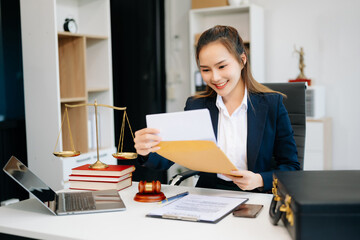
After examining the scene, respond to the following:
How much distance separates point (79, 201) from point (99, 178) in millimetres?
196

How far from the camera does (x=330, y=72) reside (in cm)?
386

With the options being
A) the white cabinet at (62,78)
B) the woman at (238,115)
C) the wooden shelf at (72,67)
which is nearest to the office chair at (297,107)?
the woman at (238,115)

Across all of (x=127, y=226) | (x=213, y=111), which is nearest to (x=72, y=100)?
(x=213, y=111)

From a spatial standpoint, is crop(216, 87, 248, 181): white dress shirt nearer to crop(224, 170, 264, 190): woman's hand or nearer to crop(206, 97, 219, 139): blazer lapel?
crop(206, 97, 219, 139): blazer lapel

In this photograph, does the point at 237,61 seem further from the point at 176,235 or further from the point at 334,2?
the point at 334,2

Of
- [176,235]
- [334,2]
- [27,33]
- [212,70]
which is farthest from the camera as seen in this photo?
[334,2]

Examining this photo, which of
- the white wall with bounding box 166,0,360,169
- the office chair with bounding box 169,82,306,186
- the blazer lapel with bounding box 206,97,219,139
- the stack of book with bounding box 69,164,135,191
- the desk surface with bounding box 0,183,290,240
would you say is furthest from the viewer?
the white wall with bounding box 166,0,360,169

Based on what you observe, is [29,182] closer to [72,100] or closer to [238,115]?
[238,115]

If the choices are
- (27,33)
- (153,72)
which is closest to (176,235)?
(27,33)

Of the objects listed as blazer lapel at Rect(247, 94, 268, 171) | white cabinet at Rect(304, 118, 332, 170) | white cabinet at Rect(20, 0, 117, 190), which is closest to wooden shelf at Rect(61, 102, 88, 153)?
white cabinet at Rect(20, 0, 117, 190)

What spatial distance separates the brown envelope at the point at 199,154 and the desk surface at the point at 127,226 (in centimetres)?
18

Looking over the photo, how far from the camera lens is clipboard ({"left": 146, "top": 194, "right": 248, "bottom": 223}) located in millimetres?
1258

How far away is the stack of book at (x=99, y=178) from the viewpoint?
5.40 feet

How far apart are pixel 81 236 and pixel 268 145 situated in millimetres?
947
